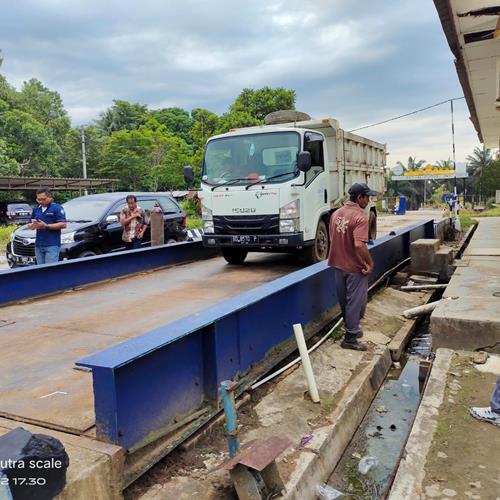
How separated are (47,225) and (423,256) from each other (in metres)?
6.97

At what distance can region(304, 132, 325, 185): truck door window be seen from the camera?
25.3 ft

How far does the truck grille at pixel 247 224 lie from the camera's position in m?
7.45

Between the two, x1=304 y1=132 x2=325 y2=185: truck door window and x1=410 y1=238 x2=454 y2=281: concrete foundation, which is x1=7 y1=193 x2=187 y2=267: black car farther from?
x1=410 y1=238 x2=454 y2=281: concrete foundation

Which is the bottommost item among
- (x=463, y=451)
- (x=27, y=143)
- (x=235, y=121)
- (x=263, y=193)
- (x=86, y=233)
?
(x=463, y=451)

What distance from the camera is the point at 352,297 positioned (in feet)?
16.8

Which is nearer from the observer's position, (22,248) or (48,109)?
(22,248)

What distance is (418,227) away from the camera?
11.5 metres

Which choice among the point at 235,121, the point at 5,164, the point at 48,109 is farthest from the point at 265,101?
the point at 48,109

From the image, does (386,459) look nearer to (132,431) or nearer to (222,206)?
(132,431)

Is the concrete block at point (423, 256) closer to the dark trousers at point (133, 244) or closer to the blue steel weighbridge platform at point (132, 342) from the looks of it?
the blue steel weighbridge platform at point (132, 342)

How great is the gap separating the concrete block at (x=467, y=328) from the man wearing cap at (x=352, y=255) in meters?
0.81

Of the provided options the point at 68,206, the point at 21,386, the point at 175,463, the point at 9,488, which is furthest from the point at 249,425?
the point at 68,206

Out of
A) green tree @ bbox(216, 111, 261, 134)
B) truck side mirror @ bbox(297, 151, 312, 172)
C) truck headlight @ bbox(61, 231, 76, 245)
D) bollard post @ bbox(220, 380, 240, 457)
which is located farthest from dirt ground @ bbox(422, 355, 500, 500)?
green tree @ bbox(216, 111, 261, 134)

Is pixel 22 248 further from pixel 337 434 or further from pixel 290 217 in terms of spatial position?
pixel 337 434
